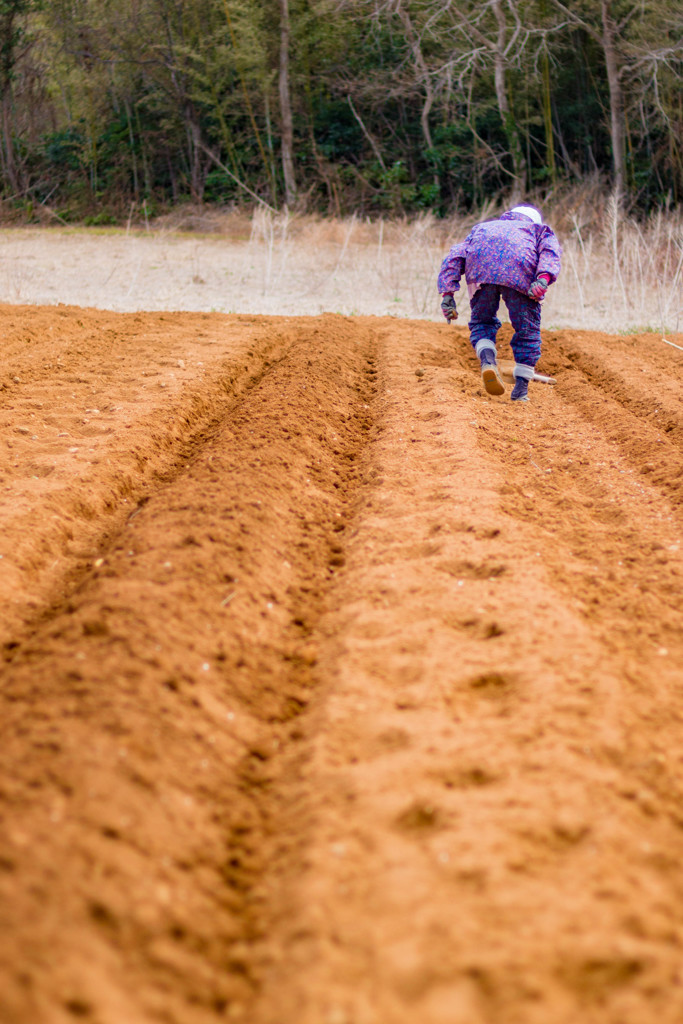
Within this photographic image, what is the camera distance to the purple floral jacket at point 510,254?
6.13m

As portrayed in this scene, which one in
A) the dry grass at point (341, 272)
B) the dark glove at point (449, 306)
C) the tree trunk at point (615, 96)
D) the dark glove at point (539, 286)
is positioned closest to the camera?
the dark glove at point (539, 286)

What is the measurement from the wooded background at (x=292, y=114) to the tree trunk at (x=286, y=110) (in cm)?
6

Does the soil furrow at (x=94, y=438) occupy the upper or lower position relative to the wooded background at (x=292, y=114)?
lower

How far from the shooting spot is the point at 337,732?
2582 mm

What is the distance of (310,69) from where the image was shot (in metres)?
27.4

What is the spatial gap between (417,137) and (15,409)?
25452 millimetres

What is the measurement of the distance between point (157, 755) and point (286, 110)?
27.6 meters

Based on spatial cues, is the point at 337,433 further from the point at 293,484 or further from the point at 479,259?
the point at 479,259

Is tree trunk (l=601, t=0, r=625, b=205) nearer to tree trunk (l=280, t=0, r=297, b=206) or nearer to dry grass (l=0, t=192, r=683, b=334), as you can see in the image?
dry grass (l=0, t=192, r=683, b=334)

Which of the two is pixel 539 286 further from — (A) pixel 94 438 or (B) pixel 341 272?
(B) pixel 341 272

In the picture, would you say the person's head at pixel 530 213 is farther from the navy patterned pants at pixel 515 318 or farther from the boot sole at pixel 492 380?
the boot sole at pixel 492 380

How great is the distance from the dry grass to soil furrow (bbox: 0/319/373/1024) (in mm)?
8361

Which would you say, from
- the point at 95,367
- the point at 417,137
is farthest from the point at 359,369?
the point at 417,137

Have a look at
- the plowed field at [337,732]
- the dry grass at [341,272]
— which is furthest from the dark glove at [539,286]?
the dry grass at [341,272]
